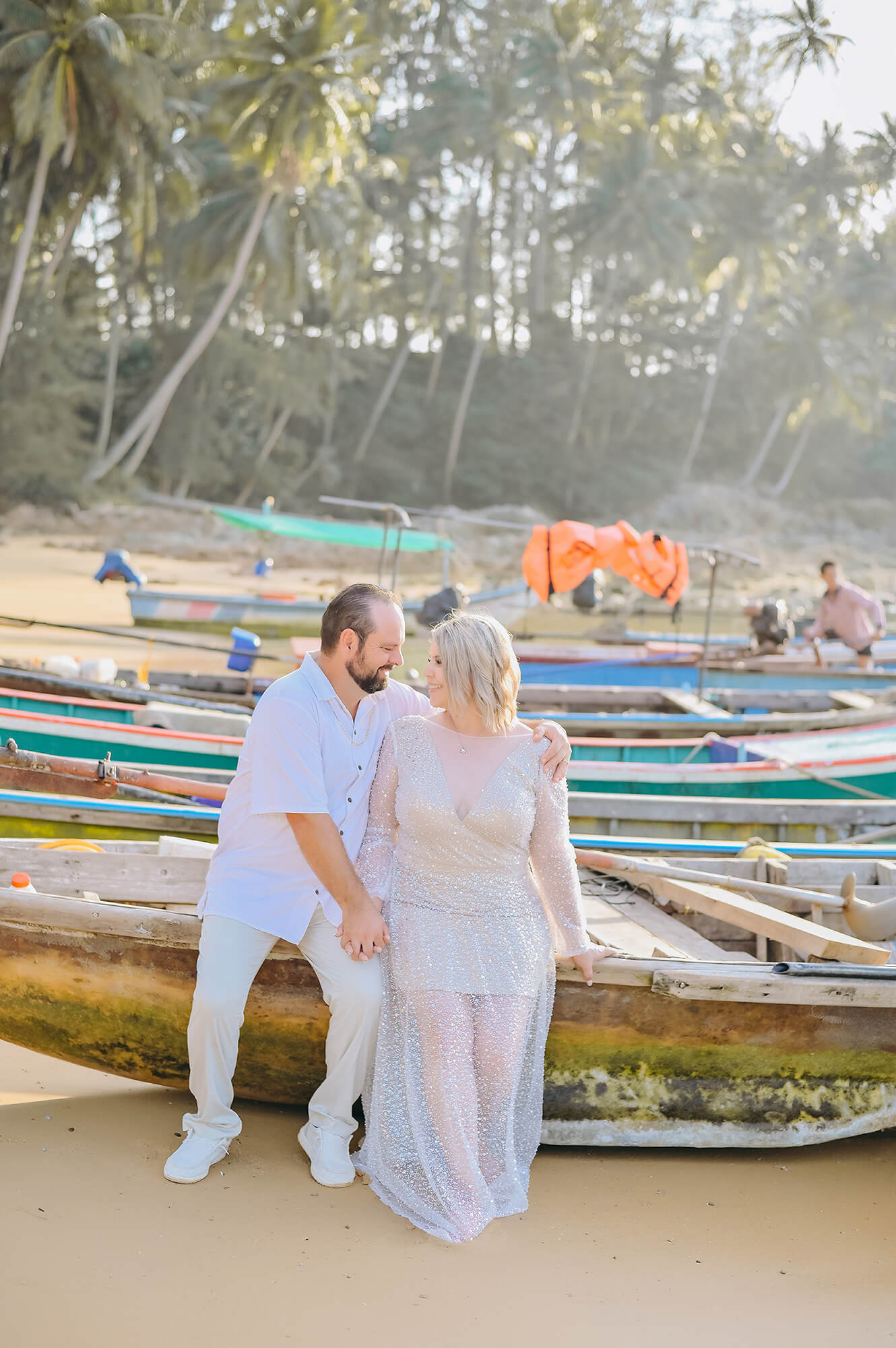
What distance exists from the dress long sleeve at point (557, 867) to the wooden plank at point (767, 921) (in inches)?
30.1

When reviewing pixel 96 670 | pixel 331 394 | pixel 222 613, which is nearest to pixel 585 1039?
pixel 96 670

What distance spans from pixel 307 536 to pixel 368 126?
888 inches

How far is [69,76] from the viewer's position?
22.5 metres

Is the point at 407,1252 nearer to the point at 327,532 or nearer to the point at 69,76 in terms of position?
the point at 327,532

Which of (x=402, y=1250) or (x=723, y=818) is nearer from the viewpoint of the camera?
(x=402, y=1250)

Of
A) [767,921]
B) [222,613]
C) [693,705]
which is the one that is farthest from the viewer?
[222,613]

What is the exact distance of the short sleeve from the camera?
3139mm

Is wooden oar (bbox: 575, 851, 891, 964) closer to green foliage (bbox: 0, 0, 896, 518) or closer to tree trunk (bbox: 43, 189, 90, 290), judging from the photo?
green foliage (bbox: 0, 0, 896, 518)

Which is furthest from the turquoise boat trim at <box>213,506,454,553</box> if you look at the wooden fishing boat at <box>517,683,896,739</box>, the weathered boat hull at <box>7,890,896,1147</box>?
the weathered boat hull at <box>7,890,896,1147</box>

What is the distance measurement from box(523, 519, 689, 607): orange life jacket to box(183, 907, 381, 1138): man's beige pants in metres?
6.66

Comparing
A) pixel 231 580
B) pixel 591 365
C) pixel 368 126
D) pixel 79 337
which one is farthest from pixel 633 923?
pixel 591 365

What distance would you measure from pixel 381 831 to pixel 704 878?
1426mm

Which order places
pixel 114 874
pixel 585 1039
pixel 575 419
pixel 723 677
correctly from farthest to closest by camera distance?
pixel 575 419
pixel 723 677
pixel 114 874
pixel 585 1039

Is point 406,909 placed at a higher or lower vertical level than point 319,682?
lower
